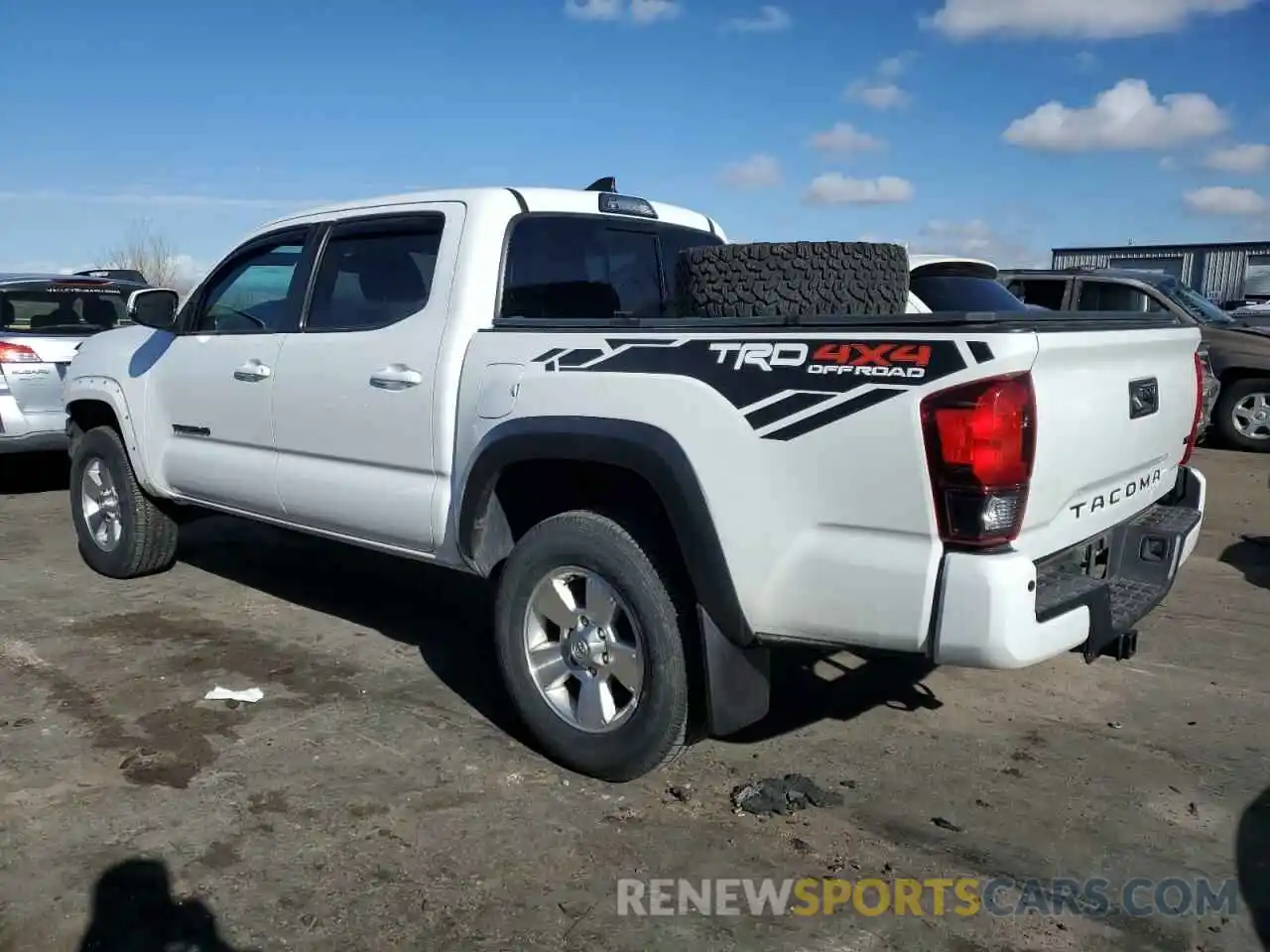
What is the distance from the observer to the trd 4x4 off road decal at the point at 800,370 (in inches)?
107

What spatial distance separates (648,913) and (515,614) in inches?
45.7

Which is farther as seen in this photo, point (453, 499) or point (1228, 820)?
point (453, 499)

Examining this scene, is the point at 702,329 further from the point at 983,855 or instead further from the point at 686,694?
the point at 983,855

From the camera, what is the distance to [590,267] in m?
4.41

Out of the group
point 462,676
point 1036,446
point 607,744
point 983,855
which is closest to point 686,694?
point 607,744

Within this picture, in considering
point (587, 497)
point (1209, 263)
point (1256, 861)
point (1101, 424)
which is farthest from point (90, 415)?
point (1209, 263)

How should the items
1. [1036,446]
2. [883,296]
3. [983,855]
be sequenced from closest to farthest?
[1036,446] → [983,855] → [883,296]

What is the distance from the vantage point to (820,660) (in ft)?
15.3

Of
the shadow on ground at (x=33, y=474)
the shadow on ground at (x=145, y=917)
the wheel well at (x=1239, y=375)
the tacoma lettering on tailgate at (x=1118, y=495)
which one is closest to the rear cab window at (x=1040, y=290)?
the wheel well at (x=1239, y=375)

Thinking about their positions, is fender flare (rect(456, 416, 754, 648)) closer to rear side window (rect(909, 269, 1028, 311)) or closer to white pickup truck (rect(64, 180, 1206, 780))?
white pickup truck (rect(64, 180, 1206, 780))

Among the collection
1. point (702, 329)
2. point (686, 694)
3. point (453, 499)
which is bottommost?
point (686, 694)

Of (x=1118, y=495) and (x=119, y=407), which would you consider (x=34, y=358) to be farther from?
(x=1118, y=495)

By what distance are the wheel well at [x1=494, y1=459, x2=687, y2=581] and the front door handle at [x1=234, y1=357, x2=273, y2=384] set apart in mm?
1495
